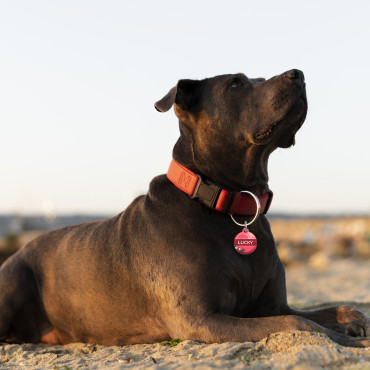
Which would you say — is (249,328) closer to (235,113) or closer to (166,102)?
(235,113)

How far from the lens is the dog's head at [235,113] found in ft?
13.9

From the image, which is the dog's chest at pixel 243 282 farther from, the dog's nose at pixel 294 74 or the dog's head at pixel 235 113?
the dog's nose at pixel 294 74

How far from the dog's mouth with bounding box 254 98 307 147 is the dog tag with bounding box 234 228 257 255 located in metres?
0.74

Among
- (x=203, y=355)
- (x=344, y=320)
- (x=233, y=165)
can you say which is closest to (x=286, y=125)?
(x=233, y=165)

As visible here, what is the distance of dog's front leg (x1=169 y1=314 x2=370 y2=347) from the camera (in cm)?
363

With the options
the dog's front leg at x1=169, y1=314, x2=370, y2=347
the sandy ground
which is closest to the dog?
the dog's front leg at x1=169, y1=314, x2=370, y2=347

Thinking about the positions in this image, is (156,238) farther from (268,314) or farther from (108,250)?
(268,314)

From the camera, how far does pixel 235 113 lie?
4379mm

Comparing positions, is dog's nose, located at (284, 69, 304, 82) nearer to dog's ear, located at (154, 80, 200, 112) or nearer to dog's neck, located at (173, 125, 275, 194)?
dog's neck, located at (173, 125, 275, 194)

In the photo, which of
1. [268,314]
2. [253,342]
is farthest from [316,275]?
[253,342]

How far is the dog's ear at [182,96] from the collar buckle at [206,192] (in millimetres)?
664

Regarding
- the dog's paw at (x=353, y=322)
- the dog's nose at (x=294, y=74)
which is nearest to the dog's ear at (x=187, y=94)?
the dog's nose at (x=294, y=74)

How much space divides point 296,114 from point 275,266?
1.25 m

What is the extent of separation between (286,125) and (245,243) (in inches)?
39.2
